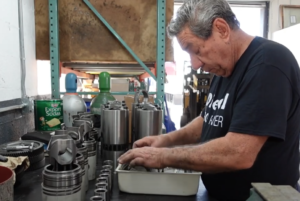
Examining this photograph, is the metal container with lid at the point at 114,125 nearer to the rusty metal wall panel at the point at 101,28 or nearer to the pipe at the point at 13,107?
the pipe at the point at 13,107

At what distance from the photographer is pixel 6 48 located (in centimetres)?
121

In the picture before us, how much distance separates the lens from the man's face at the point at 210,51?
87 centimetres

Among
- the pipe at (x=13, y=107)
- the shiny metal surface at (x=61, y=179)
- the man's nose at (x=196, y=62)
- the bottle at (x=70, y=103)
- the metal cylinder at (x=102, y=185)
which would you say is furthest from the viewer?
the bottle at (x=70, y=103)

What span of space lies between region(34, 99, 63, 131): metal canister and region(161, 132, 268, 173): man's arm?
674 millimetres

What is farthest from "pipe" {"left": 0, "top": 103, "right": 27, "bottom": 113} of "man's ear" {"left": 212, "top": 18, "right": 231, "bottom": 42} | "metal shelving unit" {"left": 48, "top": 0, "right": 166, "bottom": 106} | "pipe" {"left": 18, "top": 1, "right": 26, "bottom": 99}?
"man's ear" {"left": 212, "top": 18, "right": 231, "bottom": 42}

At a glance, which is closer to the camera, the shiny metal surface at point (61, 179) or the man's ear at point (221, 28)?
the shiny metal surface at point (61, 179)

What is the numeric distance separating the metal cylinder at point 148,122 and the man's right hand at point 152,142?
3cm

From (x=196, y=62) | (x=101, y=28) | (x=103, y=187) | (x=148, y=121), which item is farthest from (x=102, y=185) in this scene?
(x=101, y=28)

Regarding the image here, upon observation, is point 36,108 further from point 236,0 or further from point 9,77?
point 236,0

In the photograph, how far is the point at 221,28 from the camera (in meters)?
0.85

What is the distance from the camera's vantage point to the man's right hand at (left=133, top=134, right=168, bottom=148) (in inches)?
38.8

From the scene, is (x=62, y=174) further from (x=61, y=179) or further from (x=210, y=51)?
(x=210, y=51)

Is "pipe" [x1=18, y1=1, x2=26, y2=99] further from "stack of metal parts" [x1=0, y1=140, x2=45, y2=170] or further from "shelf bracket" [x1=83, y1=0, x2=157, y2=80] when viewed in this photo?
"stack of metal parts" [x1=0, y1=140, x2=45, y2=170]

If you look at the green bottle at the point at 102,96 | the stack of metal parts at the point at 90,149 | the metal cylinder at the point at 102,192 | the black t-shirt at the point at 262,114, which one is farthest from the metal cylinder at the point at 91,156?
the green bottle at the point at 102,96
